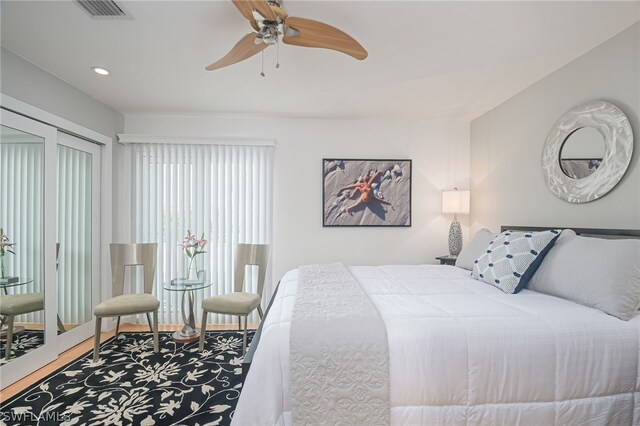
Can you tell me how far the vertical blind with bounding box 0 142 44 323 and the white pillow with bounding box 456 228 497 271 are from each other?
382cm

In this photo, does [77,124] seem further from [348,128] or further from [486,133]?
[486,133]

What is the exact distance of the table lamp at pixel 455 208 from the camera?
3.80m

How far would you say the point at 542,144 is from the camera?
2.85 m

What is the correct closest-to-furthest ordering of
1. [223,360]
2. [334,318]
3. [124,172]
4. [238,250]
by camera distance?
[334,318] < [223,360] < [238,250] < [124,172]

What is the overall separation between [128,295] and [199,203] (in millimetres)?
1281

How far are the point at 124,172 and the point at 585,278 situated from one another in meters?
4.58

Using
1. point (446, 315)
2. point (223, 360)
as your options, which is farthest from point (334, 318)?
point (223, 360)

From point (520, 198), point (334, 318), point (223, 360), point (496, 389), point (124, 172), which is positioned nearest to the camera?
point (496, 389)

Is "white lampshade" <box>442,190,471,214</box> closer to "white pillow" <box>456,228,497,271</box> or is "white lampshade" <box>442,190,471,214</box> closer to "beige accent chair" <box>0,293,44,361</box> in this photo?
"white pillow" <box>456,228,497,271</box>

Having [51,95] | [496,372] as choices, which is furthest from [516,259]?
[51,95]

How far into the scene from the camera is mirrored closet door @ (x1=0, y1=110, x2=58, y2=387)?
2467mm

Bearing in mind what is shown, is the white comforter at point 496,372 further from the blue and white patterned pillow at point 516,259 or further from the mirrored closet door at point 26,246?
the mirrored closet door at point 26,246

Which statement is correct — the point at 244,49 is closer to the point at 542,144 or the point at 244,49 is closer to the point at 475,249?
the point at 475,249

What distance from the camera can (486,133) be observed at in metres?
3.76
